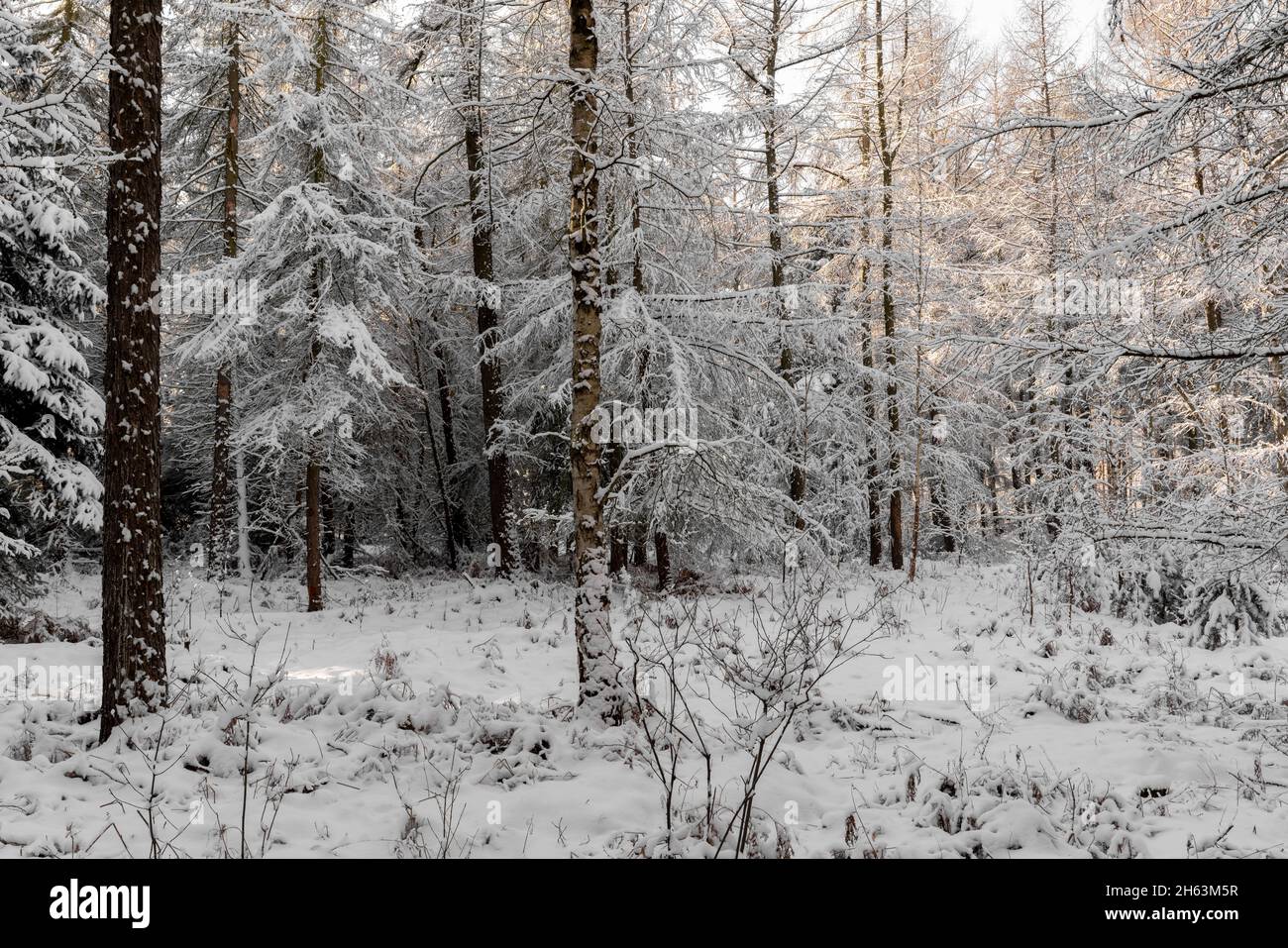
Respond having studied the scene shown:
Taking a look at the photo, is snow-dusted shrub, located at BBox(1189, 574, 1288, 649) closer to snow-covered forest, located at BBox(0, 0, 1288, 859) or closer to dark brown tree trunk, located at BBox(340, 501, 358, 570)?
snow-covered forest, located at BBox(0, 0, 1288, 859)

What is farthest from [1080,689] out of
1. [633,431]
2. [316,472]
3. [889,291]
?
[889,291]

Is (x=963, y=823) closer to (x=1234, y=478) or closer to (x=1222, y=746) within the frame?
(x=1222, y=746)

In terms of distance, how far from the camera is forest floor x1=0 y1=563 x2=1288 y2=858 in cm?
423

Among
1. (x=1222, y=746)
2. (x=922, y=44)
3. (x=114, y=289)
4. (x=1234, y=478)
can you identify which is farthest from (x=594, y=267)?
(x=922, y=44)

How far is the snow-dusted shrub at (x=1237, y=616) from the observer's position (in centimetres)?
895

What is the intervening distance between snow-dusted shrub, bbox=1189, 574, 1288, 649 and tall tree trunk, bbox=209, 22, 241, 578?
15597mm

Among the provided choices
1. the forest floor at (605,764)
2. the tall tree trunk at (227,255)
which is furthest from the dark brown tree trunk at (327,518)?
the forest floor at (605,764)

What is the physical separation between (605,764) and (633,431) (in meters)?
5.93

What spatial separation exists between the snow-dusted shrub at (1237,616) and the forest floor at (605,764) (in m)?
0.24

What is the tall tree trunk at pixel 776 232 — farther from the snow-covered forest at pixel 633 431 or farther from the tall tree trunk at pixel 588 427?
the tall tree trunk at pixel 588 427

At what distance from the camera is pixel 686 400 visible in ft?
35.0

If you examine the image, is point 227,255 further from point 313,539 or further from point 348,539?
point 348,539

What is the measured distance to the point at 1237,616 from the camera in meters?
8.99
